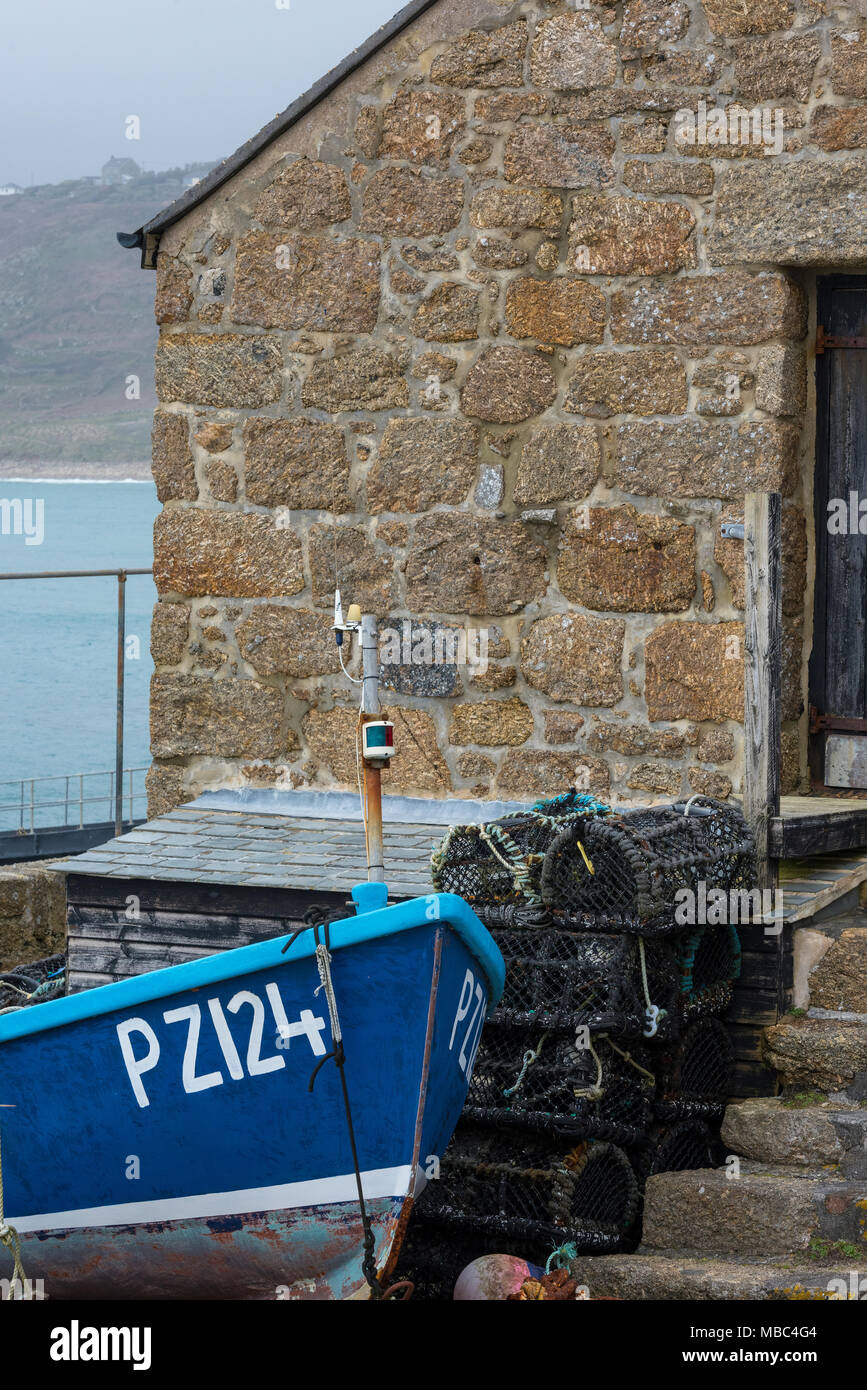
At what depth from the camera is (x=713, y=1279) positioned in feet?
18.6

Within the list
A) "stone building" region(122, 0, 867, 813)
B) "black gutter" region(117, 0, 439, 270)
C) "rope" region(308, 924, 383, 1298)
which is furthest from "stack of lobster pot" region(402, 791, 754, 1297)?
"black gutter" region(117, 0, 439, 270)

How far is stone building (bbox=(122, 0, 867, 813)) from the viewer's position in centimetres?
738

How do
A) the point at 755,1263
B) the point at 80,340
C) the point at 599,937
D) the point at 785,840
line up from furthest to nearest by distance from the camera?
the point at 80,340 → the point at 785,840 → the point at 599,937 → the point at 755,1263

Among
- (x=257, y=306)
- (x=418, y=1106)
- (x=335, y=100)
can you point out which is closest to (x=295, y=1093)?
(x=418, y=1106)

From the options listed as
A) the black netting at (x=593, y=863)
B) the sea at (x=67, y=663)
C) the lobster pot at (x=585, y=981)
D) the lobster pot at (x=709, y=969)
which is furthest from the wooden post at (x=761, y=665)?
the sea at (x=67, y=663)

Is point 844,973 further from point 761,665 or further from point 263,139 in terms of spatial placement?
point 263,139

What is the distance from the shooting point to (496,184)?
7746mm

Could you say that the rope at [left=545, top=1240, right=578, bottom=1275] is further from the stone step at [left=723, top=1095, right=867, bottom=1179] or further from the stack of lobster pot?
the stone step at [left=723, top=1095, right=867, bottom=1179]

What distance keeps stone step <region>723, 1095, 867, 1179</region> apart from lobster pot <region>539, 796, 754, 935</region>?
802 millimetres

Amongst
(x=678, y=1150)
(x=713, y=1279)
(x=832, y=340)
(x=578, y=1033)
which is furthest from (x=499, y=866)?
(x=832, y=340)

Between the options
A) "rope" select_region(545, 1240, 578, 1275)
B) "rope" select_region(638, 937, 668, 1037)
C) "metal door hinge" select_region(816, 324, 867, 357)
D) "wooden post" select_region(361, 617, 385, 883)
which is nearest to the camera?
"wooden post" select_region(361, 617, 385, 883)

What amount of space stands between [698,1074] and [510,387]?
9.48ft

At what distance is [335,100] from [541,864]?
357 cm
